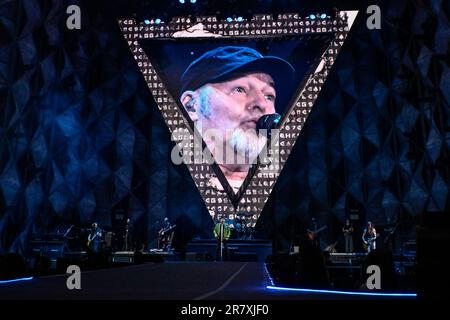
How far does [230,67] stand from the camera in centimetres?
2009

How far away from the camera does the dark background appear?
17.7 meters

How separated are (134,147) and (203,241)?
5.82 meters

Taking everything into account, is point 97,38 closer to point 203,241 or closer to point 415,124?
point 203,241

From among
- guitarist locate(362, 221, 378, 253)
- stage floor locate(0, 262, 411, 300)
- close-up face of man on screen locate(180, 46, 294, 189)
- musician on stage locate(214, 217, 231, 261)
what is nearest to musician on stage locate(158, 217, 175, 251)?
musician on stage locate(214, 217, 231, 261)

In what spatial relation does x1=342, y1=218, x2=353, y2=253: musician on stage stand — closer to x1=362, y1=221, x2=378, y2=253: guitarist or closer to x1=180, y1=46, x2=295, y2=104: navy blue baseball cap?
x1=362, y1=221, x2=378, y2=253: guitarist

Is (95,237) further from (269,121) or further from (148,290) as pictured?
(148,290)

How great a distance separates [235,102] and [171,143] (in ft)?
11.8

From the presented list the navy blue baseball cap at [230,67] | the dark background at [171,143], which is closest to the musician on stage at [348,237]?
the dark background at [171,143]

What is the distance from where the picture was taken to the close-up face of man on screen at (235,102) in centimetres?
1953

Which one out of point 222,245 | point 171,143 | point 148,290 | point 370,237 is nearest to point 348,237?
point 370,237

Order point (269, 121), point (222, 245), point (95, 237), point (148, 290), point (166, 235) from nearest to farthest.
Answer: point (148, 290)
point (222, 245)
point (95, 237)
point (269, 121)
point (166, 235)

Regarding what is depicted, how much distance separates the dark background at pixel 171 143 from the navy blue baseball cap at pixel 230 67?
1.83 meters

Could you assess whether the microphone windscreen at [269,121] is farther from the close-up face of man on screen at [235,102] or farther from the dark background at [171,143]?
the dark background at [171,143]
